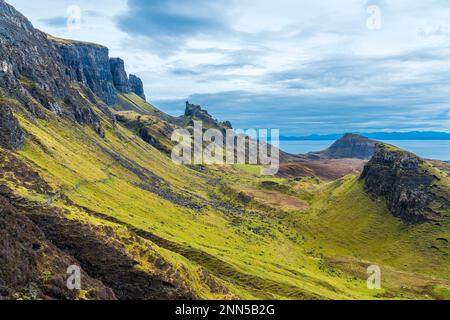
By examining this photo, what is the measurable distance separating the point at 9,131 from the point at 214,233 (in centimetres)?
7247

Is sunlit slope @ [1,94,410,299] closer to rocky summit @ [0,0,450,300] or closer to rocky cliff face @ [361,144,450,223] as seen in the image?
rocky summit @ [0,0,450,300]

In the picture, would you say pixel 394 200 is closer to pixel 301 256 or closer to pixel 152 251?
pixel 301 256

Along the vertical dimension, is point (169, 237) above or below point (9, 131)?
below

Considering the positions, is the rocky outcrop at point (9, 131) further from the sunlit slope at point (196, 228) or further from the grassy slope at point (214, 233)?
the sunlit slope at point (196, 228)

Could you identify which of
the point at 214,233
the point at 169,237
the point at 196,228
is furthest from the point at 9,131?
the point at 214,233

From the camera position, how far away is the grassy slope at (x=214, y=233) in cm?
Answer: 8394

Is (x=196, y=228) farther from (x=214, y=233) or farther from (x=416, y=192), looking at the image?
(x=416, y=192)

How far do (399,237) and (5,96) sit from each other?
177m

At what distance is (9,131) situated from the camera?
332 feet

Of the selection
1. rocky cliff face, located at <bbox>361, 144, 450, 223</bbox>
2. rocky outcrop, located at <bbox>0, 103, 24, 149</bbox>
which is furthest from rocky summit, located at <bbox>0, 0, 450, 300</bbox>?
rocky cliff face, located at <bbox>361, 144, 450, 223</bbox>

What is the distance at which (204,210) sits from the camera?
178375mm

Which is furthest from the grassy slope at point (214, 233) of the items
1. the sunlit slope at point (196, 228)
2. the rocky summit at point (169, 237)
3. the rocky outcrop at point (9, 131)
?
the rocky outcrop at point (9, 131)

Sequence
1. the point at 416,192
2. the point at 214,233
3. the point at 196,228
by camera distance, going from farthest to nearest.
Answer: the point at 416,192
the point at 214,233
the point at 196,228

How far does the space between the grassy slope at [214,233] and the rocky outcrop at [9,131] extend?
12.0 feet
